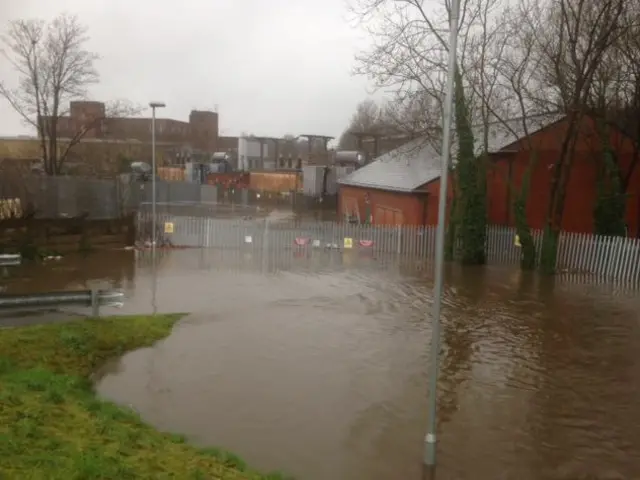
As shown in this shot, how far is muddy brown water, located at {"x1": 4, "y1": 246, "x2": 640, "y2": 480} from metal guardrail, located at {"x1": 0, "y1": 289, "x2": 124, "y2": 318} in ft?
4.83

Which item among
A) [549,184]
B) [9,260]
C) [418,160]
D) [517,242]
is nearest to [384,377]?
[9,260]

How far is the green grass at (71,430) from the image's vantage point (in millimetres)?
5598

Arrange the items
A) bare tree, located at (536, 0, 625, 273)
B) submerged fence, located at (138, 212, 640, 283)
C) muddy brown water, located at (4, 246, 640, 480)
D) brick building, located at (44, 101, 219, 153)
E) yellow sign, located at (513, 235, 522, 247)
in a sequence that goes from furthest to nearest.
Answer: brick building, located at (44, 101, 219, 153) < submerged fence, located at (138, 212, 640, 283) < yellow sign, located at (513, 235, 522, 247) < bare tree, located at (536, 0, 625, 273) < muddy brown water, located at (4, 246, 640, 480)

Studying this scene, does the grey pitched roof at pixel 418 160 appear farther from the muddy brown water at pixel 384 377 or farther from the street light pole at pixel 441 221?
the street light pole at pixel 441 221

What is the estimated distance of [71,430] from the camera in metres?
6.75

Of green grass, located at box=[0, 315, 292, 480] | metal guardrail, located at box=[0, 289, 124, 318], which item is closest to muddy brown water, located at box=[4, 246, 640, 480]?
green grass, located at box=[0, 315, 292, 480]

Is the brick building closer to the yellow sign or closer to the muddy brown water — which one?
the yellow sign

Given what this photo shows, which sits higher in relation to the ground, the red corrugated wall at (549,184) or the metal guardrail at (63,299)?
the red corrugated wall at (549,184)

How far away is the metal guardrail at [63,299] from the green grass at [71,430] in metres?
0.63

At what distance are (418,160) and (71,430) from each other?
30.3m

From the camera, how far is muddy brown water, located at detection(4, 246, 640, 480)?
25.3 ft

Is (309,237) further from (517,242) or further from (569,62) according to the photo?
(569,62)

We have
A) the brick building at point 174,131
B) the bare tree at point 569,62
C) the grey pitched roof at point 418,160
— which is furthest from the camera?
the brick building at point 174,131

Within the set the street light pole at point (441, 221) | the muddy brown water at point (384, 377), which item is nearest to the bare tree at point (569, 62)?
the muddy brown water at point (384, 377)
